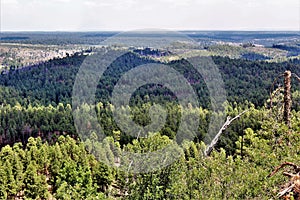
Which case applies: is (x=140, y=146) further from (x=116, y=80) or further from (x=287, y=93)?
(x=116, y=80)

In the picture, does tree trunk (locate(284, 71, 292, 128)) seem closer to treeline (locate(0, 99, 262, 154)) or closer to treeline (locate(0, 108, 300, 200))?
treeline (locate(0, 108, 300, 200))

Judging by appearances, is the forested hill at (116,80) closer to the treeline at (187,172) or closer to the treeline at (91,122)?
the treeline at (91,122)

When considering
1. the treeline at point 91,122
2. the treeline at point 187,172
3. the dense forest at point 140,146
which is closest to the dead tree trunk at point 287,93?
the dense forest at point 140,146

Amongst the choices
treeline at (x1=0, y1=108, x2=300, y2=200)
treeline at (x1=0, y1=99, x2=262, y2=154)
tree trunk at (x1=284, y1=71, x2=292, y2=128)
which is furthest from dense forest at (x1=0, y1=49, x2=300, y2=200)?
tree trunk at (x1=284, y1=71, x2=292, y2=128)

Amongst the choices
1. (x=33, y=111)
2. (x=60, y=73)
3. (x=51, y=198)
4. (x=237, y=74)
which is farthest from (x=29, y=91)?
(x=51, y=198)

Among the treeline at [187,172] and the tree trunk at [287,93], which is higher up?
the tree trunk at [287,93]

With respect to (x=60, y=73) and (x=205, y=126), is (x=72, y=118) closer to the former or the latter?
(x=205, y=126)

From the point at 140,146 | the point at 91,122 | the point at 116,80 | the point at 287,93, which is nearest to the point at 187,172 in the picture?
the point at 140,146
